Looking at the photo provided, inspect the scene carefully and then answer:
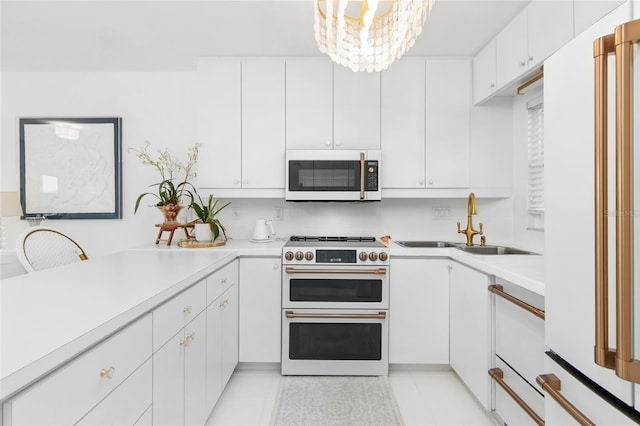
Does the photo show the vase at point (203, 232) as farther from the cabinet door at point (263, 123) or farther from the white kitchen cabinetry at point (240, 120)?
the cabinet door at point (263, 123)

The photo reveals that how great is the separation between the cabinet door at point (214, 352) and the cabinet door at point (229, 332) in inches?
3.3

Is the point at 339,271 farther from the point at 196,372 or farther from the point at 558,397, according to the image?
the point at 558,397

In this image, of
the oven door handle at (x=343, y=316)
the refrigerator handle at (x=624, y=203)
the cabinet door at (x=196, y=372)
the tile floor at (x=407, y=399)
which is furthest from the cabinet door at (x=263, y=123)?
the refrigerator handle at (x=624, y=203)

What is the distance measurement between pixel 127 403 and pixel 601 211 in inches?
53.8

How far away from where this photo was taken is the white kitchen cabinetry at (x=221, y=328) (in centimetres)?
183

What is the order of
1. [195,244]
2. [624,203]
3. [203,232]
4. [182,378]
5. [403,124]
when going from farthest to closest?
[403,124], [203,232], [195,244], [182,378], [624,203]

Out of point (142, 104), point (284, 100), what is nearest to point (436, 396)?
point (284, 100)

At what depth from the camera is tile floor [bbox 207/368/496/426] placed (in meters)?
1.97

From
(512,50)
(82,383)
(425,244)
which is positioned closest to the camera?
(82,383)

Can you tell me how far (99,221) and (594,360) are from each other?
349 centimetres

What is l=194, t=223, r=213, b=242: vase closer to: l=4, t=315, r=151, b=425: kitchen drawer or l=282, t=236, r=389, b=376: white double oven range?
A: l=282, t=236, r=389, b=376: white double oven range

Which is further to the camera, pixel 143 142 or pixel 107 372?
pixel 143 142

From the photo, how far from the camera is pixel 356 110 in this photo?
2.73 meters

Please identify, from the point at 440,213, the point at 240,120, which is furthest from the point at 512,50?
the point at 240,120
